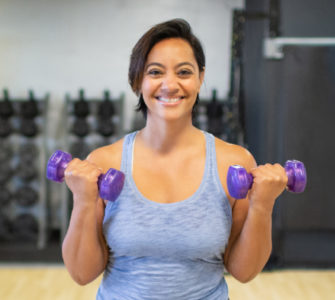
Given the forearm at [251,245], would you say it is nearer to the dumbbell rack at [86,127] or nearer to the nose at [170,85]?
the nose at [170,85]

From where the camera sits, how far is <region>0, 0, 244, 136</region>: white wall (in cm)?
372

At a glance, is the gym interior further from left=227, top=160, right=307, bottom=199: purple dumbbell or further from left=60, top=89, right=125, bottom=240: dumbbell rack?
left=227, top=160, right=307, bottom=199: purple dumbbell

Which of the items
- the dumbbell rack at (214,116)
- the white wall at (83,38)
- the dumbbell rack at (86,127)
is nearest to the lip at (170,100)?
the dumbbell rack at (214,116)

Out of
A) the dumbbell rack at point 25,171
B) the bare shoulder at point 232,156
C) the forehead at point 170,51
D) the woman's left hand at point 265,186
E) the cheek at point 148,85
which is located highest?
the forehead at point 170,51

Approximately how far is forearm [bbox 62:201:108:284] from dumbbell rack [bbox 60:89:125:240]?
2.53 meters

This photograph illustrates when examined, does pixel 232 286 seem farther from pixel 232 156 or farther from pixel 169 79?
pixel 169 79

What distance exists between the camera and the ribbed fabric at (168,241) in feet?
3.05

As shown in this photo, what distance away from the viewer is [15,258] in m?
3.21

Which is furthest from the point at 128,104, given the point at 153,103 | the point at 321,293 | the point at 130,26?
the point at 153,103

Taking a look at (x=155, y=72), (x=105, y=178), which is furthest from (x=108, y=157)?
(x=155, y=72)

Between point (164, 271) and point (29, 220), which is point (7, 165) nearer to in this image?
point (29, 220)

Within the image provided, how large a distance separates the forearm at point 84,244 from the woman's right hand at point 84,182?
18mm

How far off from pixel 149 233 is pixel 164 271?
108mm

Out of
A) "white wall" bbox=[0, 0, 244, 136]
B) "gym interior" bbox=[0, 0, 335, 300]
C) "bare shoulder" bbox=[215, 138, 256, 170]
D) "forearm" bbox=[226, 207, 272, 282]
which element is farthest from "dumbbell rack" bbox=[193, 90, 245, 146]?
"forearm" bbox=[226, 207, 272, 282]
